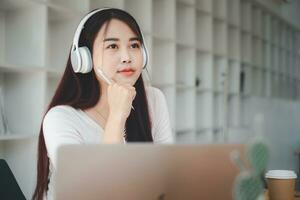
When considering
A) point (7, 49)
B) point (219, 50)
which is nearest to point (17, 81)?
point (7, 49)

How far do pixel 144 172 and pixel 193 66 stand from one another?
3.11m

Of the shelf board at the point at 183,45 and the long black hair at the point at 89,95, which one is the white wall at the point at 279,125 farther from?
the long black hair at the point at 89,95

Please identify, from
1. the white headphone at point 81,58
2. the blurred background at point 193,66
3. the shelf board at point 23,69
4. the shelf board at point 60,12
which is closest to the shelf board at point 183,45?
the blurred background at point 193,66

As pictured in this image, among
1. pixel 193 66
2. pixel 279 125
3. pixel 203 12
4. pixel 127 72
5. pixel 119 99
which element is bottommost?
pixel 279 125

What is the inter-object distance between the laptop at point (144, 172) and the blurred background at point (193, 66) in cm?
5

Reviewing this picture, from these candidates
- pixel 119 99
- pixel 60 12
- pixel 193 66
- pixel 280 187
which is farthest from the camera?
pixel 193 66

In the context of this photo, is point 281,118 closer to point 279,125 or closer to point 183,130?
point 279,125

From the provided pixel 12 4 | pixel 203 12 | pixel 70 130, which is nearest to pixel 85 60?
pixel 70 130

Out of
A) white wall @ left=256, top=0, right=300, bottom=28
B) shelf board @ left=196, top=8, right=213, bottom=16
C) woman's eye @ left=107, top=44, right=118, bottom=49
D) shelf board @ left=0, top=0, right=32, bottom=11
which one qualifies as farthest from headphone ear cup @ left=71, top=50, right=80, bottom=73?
white wall @ left=256, top=0, right=300, bottom=28

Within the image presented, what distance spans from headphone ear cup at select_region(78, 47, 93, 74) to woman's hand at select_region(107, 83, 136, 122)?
127 millimetres

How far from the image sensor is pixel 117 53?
152cm

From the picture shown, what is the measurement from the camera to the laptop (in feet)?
2.47

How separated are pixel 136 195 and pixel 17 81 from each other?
1.69 meters

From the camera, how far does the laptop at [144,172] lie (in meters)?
0.75
